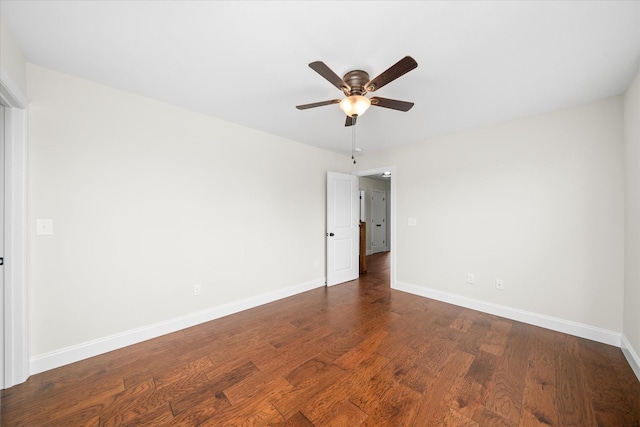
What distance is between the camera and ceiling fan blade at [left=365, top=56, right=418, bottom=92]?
1409mm

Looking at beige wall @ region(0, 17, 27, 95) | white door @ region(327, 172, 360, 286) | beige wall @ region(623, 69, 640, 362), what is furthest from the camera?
white door @ region(327, 172, 360, 286)

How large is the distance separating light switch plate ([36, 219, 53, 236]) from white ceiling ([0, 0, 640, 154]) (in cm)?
125

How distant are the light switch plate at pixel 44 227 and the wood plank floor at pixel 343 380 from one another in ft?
3.68

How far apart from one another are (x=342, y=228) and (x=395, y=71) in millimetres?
3075

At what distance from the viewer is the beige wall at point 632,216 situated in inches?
75.4

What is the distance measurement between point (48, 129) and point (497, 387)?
13.4ft

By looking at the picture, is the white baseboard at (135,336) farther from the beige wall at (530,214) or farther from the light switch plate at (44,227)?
the beige wall at (530,214)

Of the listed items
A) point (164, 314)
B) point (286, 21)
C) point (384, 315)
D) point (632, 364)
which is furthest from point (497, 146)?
point (164, 314)

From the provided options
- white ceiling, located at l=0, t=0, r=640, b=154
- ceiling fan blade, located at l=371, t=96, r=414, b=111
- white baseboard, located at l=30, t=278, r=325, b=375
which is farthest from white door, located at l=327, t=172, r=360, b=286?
ceiling fan blade, located at l=371, t=96, r=414, b=111

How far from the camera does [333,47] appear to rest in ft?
5.32

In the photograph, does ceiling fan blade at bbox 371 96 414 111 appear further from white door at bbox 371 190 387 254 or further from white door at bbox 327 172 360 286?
A: white door at bbox 371 190 387 254

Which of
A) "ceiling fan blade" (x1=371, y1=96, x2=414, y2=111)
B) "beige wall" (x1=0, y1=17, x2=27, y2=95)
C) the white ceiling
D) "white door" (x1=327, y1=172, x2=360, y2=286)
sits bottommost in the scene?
"white door" (x1=327, y1=172, x2=360, y2=286)

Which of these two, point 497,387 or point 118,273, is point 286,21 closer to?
point 118,273

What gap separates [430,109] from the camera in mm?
2580
